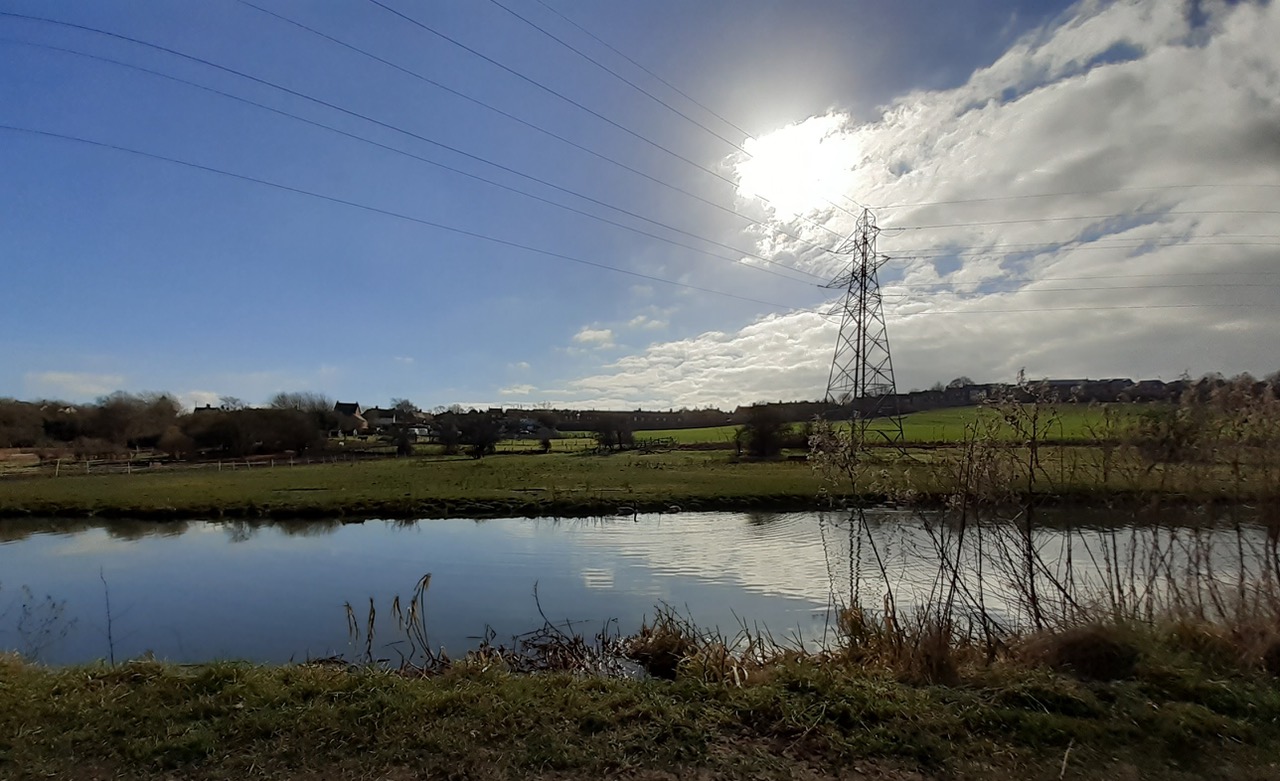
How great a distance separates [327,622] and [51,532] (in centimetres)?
1975

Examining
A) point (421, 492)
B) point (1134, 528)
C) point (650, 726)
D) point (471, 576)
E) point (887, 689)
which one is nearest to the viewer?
point (650, 726)

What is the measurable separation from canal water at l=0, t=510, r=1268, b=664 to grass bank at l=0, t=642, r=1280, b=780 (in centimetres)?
200

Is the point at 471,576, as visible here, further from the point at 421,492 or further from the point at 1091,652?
Result: the point at 421,492

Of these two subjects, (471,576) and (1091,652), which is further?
(471,576)

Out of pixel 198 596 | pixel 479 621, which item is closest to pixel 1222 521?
pixel 479 621

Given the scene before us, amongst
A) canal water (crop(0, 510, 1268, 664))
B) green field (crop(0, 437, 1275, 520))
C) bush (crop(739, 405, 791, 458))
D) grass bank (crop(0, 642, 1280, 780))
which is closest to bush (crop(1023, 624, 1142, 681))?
grass bank (crop(0, 642, 1280, 780))

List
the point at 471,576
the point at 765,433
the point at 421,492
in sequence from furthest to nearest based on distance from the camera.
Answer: the point at 765,433 → the point at 421,492 → the point at 471,576

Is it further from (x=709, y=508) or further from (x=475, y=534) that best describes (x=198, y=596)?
(x=709, y=508)

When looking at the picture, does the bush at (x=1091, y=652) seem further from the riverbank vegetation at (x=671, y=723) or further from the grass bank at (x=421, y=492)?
the grass bank at (x=421, y=492)

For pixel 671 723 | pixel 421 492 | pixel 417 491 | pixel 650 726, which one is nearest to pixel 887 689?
pixel 671 723

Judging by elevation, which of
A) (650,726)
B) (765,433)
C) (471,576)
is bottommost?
(471,576)

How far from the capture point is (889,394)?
75.7 ft

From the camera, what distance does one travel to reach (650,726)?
4.39m

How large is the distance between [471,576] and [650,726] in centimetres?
1100
